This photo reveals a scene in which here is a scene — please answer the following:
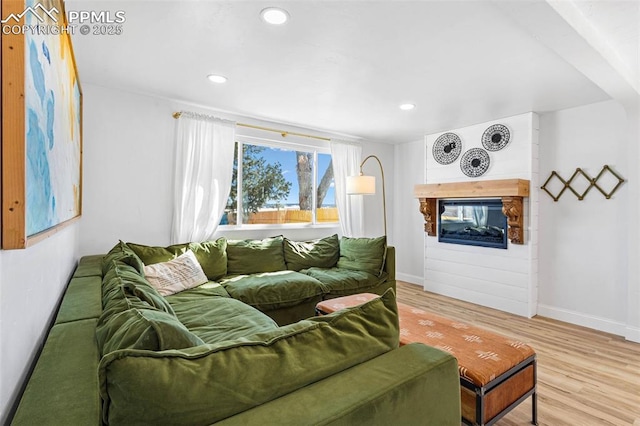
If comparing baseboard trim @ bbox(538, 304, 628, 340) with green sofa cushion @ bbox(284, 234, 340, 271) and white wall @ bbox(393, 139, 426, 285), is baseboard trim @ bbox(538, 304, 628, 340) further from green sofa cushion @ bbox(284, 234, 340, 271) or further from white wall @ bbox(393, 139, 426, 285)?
green sofa cushion @ bbox(284, 234, 340, 271)

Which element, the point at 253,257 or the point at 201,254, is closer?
the point at 201,254

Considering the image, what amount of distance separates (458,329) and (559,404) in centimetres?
81

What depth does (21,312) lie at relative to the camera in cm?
96

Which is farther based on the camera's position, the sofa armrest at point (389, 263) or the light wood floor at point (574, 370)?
Result: the sofa armrest at point (389, 263)

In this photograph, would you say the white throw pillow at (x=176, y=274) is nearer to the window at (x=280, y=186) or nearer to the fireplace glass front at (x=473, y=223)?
the window at (x=280, y=186)

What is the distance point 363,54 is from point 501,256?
3.09m

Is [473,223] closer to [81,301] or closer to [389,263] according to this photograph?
[389,263]

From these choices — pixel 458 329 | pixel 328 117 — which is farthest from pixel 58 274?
pixel 328 117

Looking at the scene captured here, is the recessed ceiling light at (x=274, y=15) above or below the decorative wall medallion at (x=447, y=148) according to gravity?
above

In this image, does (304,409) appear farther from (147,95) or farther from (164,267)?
(147,95)

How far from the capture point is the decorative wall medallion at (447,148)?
450 cm

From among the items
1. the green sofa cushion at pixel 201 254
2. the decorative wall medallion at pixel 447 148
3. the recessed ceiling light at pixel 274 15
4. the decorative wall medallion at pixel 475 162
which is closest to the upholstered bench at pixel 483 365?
the green sofa cushion at pixel 201 254

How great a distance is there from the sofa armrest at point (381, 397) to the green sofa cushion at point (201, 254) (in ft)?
8.42

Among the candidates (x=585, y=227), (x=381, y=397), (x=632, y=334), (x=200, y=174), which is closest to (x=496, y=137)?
(x=585, y=227)
